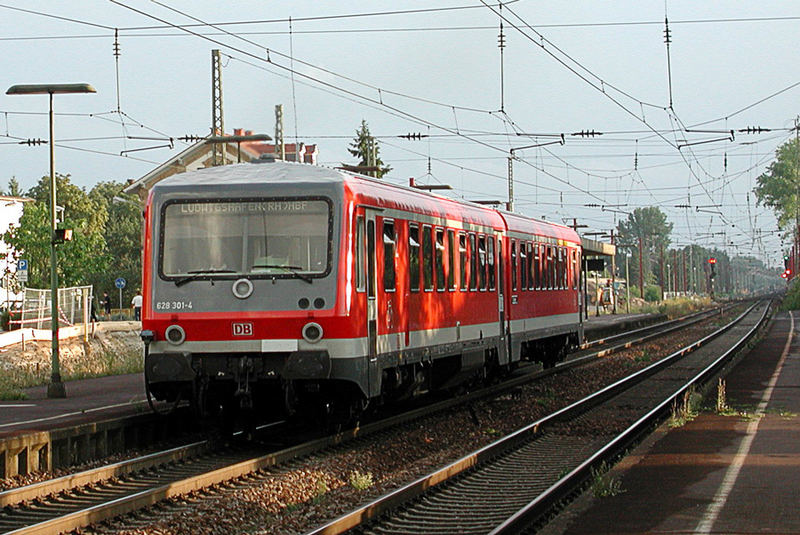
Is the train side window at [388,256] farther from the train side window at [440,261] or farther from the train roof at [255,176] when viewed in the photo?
the train side window at [440,261]

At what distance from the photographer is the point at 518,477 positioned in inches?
495

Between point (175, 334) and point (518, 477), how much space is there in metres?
4.16

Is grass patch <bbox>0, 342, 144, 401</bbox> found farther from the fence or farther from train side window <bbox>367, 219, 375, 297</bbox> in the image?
the fence

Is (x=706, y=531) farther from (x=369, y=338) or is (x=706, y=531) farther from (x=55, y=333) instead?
(x=55, y=333)

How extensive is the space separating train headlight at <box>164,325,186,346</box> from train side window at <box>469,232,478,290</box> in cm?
628

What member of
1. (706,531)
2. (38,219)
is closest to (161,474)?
(706,531)

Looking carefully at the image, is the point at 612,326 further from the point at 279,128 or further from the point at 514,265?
the point at 514,265

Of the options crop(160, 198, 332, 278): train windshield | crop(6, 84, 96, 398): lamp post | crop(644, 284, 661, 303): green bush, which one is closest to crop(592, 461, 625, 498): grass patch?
crop(160, 198, 332, 278): train windshield

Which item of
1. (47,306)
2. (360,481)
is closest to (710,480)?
(360,481)

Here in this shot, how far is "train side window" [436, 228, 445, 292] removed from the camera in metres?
17.2

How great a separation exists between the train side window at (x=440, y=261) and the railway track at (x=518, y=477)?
2.39m

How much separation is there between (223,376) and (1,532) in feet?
14.0

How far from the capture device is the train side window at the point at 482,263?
19698 millimetres

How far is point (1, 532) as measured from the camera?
9.75m
